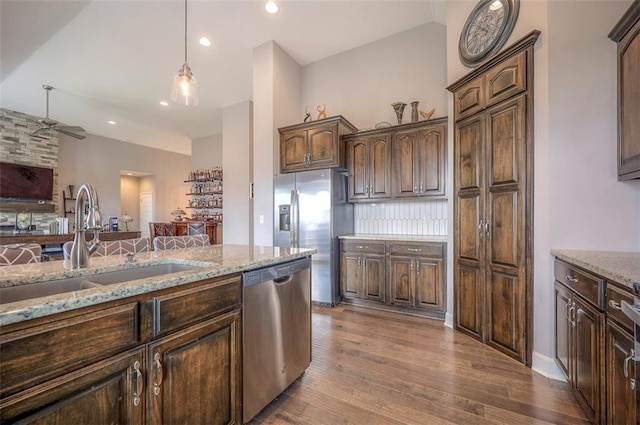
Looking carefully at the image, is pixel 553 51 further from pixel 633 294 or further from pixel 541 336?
pixel 541 336

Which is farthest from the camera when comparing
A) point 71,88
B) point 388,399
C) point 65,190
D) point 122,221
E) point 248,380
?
point 122,221

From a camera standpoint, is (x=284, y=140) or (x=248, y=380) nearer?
(x=248, y=380)

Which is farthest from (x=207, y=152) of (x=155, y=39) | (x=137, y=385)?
(x=137, y=385)

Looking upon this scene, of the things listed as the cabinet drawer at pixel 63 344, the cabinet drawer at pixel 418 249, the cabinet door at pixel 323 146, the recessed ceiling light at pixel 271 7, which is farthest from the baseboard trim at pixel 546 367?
the recessed ceiling light at pixel 271 7

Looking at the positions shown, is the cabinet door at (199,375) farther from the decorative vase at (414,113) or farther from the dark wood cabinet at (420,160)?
the decorative vase at (414,113)

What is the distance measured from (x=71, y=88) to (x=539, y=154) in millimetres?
7694

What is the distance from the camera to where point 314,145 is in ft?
12.8

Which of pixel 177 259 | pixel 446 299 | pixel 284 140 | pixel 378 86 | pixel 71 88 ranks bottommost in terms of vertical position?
pixel 446 299

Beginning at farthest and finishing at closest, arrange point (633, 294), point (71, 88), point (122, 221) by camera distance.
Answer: point (122, 221)
point (71, 88)
point (633, 294)

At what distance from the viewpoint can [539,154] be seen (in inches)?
84.5

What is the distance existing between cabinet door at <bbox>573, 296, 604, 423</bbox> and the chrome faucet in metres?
2.64

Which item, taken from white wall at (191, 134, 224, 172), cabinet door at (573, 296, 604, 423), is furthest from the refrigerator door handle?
white wall at (191, 134, 224, 172)

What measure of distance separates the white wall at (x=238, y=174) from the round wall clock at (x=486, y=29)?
4.45 m

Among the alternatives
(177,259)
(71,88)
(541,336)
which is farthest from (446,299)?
(71,88)
